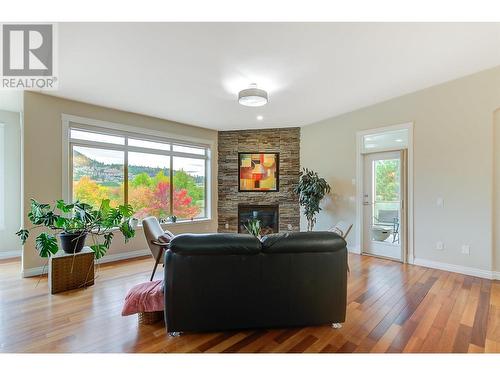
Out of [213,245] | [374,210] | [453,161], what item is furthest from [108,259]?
[453,161]

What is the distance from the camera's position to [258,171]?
224 inches

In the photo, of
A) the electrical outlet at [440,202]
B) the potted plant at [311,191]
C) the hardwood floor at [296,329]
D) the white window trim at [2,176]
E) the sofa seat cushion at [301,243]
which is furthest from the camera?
the potted plant at [311,191]

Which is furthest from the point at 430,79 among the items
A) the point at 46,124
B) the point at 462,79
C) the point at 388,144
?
the point at 46,124

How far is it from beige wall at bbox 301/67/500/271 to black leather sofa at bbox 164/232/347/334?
281cm

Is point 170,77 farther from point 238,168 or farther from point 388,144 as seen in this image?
point 388,144

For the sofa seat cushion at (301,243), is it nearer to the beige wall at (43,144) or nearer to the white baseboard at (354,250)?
the white baseboard at (354,250)

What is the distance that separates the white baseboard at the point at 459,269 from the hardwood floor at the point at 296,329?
0.21 metres

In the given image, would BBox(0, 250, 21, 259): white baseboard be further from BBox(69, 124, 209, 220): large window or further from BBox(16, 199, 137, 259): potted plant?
BBox(69, 124, 209, 220): large window

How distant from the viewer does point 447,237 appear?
376 cm

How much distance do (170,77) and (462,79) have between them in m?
4.19

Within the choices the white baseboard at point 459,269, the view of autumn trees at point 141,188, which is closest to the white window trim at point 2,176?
the view of autumn trees at point 141,188

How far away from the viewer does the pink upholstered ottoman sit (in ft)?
6.99

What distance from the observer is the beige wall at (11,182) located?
4357 mm
